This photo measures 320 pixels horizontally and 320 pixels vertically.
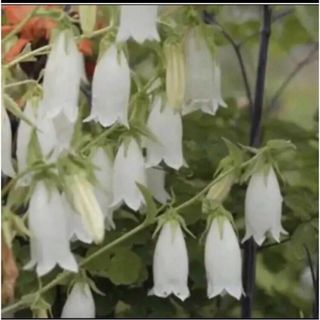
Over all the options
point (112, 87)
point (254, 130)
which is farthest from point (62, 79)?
point (254, 130)

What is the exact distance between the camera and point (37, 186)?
0.95 m

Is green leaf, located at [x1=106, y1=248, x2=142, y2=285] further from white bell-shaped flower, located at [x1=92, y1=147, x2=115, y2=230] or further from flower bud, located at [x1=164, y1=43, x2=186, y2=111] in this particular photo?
flower bud, located at [x1=164, y1=43, x2=186, y2=111]

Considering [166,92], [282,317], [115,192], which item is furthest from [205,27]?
[282,317]

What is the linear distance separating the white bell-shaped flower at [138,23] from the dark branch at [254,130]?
229 mm

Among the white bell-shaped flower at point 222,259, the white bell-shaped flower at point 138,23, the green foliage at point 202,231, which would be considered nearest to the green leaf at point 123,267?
the green foliage at point 202,231

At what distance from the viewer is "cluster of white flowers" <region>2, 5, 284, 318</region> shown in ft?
3.33

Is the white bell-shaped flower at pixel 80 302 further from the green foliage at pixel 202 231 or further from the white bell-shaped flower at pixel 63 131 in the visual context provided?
the white bell-shaped flower at pixel 63 131

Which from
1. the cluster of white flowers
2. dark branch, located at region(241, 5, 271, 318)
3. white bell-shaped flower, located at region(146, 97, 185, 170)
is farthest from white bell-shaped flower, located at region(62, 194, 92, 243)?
dark branch, located at region(241, 5, 271, 318)

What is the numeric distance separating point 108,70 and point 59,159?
14 centimetres

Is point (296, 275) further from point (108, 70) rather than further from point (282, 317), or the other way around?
point (108, 70)

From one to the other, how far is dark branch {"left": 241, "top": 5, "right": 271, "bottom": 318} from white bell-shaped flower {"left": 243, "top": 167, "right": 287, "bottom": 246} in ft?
0.33

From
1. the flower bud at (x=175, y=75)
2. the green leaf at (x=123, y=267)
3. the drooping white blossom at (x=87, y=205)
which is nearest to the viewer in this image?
the drooping white blossom at (x=87, y=205)

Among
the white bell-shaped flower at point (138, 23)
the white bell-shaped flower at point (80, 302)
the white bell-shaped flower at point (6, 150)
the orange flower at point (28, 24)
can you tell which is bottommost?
the white bell-shaped flower at point (80, 302)

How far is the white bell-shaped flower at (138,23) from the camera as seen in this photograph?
1023mm
